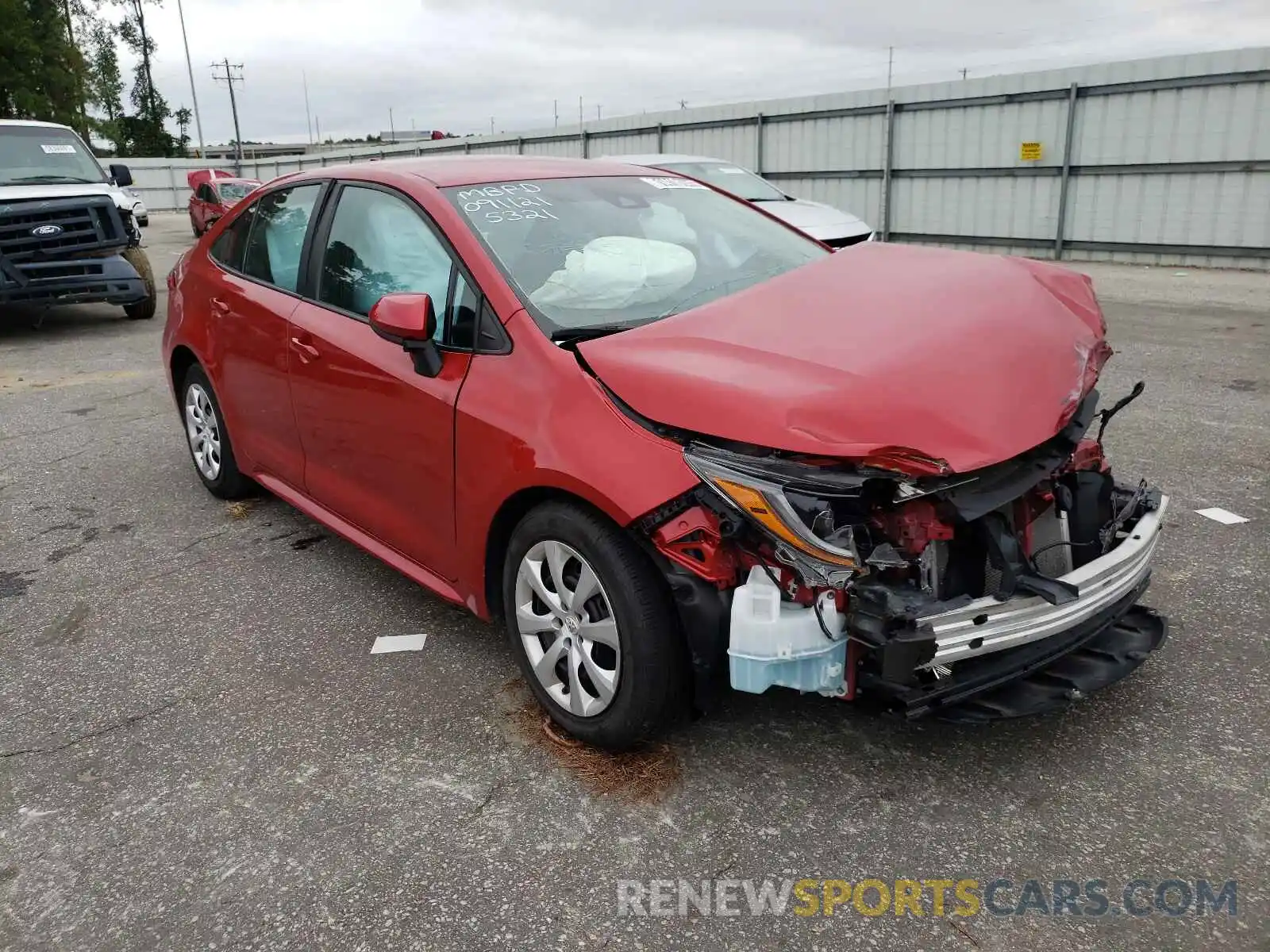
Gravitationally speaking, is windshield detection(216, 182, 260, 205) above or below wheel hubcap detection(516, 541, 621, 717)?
above

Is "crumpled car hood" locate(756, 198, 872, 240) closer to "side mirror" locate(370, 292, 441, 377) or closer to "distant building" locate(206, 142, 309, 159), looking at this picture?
"side mirror" locate(370, 292, 441, 377)

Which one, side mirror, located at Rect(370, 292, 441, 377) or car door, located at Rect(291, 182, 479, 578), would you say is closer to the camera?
side mirror, located at Rect(370, 292, 441, 377)

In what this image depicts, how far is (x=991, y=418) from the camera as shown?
2467 millimetres

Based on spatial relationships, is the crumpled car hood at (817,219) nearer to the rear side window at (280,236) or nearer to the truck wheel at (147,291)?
the rear side window at (280,236)

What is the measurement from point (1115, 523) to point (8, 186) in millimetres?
10949

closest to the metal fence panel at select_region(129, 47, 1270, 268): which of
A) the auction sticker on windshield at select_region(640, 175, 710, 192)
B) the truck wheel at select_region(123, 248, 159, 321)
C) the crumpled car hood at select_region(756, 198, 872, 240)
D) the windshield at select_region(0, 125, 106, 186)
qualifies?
the crumpled car hood at select_region(756, 198, 872, 240)

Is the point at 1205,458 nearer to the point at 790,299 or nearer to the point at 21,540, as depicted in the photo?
the point at 790,299

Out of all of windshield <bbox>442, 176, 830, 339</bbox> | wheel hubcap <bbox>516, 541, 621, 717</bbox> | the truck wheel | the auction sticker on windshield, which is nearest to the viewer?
wheel hubcap <bbox>516, 541, 621, 717</bbox>

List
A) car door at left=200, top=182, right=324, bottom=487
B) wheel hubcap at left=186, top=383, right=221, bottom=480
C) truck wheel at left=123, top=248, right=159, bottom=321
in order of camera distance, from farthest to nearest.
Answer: truck wheel at left=123, top=248, right=159, bottom=321 → wheel hubcap at left=186, top=383, right=221, bottom=480 → car door at left=200, top=182, right=324, bottom=487

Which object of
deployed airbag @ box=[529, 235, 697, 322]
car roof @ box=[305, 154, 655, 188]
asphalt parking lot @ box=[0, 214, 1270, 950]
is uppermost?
car roof @ box=[305, 154, 655, 188]

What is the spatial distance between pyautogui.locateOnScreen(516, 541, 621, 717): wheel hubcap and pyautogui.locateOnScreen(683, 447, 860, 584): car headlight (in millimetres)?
490

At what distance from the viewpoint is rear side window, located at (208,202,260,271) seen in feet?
15.0

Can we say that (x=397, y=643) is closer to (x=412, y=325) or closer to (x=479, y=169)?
(x=412, y=325)

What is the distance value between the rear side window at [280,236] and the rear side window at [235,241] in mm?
40
